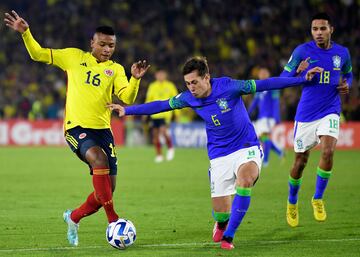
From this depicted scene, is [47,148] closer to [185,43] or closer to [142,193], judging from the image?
[185,43]

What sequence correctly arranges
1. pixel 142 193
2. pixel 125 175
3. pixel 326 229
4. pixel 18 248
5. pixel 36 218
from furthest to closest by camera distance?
1. pixel 125 175
2. pixel 142 193
3. pixel 36 218
4. pixel 326 229
5. pixel 18 248

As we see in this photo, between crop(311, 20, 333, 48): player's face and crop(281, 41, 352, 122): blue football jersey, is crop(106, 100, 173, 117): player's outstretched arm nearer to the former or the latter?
crop(281, 41, 352, 122): blue football jersey

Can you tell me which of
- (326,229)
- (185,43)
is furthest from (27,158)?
(326,229)

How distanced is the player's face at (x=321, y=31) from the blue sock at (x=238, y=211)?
3.20 meters

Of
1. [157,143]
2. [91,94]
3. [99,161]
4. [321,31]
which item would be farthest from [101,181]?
[157,143]

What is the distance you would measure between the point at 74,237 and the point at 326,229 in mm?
3247

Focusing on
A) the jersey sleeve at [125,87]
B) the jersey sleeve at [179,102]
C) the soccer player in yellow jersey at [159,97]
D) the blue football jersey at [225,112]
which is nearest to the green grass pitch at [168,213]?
the blue football jersey at [225,112]

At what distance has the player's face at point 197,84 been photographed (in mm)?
8695

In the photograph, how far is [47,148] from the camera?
1205 inches

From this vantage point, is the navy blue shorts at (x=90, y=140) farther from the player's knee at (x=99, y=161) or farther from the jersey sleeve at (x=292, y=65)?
the jersey sleeve at (x=292, y=65)

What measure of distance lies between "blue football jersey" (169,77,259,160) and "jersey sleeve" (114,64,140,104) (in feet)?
1.57

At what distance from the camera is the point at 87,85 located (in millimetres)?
9273

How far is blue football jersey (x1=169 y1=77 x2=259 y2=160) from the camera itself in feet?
28.9

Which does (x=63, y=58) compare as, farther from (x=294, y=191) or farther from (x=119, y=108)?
(x=294, y=191)
